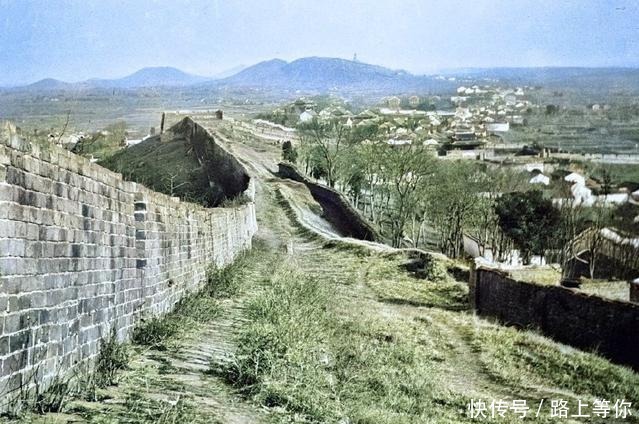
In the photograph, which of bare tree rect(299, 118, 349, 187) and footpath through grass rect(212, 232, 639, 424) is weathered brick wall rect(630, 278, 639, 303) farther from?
bare tree rect(299, 118, 349, 187)

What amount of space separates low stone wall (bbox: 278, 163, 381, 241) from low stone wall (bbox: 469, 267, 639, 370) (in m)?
27.4

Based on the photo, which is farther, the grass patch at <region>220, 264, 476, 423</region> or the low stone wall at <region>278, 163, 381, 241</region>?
the low stone wall at <region>278, 163, 381, 241</region>

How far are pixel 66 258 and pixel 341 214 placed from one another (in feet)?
153

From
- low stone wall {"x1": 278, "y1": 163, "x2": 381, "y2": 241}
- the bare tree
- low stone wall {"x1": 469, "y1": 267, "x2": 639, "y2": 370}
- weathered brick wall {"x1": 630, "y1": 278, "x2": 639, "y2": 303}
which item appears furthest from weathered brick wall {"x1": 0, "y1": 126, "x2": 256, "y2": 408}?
the bare tree

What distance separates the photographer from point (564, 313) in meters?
17.2

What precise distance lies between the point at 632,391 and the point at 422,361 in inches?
127

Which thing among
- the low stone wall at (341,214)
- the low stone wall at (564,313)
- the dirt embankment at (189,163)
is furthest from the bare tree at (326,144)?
the low stone wall at (564,313)

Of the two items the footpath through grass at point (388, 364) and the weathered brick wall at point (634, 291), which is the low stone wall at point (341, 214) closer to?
the weathered brick wall at point (634, 291)

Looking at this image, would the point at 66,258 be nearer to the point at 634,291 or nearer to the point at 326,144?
the point at 634,291

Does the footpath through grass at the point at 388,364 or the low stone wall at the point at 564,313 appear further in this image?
the low stone wall at the point at 564,313

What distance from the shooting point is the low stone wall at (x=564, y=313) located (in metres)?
15.2

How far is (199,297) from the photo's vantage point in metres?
13.9

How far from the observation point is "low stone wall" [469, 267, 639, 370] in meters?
15.2

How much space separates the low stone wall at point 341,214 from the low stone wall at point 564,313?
2740 centimetres
